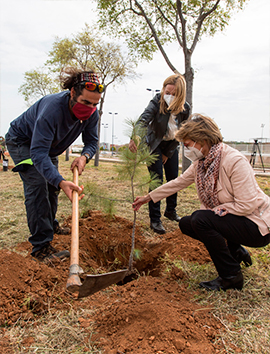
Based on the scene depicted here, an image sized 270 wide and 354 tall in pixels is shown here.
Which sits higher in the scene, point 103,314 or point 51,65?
point 51,65

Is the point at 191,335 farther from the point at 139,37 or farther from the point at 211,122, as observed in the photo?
the point at 139,37

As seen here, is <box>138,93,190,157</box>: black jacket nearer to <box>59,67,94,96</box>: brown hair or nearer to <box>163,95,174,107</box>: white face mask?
<box>163,95,174,107</box>: white face mask

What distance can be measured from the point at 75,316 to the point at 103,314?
169mm

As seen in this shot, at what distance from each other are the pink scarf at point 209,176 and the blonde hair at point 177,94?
1234mm

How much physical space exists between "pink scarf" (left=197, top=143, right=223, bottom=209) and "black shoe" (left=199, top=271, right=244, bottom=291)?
1.72ft

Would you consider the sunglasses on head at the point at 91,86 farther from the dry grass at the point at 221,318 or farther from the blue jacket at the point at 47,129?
the dry grass at the point at 221,318

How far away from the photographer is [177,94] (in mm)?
3012

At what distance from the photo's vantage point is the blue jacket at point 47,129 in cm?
203

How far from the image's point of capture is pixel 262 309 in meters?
1.72

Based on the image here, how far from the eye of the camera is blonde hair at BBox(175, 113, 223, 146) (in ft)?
6.29

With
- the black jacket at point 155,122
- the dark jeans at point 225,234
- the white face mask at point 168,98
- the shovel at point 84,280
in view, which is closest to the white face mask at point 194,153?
the dark jeans at point 225,234

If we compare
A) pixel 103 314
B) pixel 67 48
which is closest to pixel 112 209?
pixel 103 314

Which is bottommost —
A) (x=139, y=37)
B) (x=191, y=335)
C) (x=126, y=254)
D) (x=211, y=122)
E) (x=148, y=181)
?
(x=126, y=254)

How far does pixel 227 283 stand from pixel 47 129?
178cm
